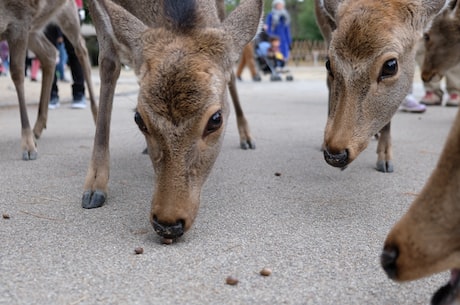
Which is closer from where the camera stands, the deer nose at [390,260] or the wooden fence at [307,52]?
the deer nose at [390,260]

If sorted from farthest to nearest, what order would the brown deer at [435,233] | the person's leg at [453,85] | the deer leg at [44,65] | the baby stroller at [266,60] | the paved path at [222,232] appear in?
the baby stroller at [266,60] → the person's leg at [453,85] → the deer leg at [44,65] → the paved path at [222,232] → the brown deer at [435,233]

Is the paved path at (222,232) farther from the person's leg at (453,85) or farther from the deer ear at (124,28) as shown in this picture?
the person's leg at (453,85)

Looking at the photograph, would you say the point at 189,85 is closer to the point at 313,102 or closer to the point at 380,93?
the point at 380,93

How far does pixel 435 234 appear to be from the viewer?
184 centimetres

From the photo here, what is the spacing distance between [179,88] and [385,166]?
2480 mm

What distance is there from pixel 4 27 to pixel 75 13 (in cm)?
162

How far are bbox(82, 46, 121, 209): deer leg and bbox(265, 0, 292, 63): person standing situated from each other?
643 inches

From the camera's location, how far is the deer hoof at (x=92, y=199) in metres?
3.64

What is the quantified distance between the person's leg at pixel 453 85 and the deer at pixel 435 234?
18.7 ft

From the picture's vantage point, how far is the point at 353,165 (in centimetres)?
496

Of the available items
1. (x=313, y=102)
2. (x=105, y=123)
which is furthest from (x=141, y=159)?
(x=313, y=102)

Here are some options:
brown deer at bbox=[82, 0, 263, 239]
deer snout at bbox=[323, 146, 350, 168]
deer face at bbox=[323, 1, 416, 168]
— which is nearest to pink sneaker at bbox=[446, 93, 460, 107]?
deer face at bbox=[323, 1, 416, 168]

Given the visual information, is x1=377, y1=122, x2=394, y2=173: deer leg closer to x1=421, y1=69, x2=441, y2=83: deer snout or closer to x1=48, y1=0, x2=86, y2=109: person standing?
x1=421, y1=69, x2=441, y2=83: deer snout

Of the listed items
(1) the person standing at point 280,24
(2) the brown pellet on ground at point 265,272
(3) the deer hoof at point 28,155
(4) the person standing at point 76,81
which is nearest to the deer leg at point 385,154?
(2) the brown pellet on ground at point 265,272
